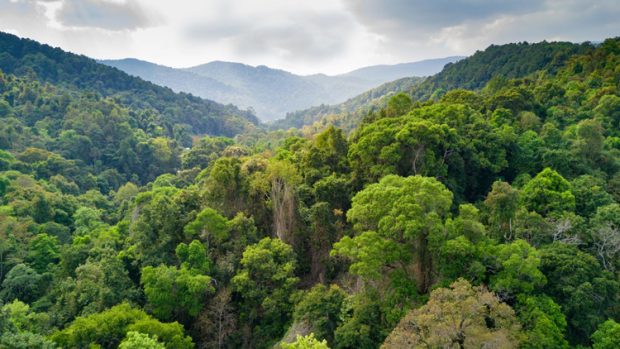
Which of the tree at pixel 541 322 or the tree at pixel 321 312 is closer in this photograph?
the tree at pixel 541 322

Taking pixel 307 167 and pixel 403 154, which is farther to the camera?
pixel 307 167

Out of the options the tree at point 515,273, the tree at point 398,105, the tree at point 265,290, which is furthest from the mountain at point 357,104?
the tree at point 515,273

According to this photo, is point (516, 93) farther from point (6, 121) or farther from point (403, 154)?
point (6, 121)

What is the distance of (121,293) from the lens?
2055 cm

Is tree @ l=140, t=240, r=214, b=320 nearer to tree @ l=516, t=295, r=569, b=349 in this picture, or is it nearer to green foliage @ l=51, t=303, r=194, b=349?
green foliage @ l=51, t=303, r=194, b=349

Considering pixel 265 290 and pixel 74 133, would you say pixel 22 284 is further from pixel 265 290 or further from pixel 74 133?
pixel 74 133

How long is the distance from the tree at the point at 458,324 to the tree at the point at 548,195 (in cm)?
1002

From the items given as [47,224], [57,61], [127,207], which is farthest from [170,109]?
[47,224]

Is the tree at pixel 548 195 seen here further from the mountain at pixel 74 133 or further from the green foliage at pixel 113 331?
the mountain at pixel 74 133

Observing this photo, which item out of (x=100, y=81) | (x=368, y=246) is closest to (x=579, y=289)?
(x=368, y=246)

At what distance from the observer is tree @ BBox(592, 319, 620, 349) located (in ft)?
47.2

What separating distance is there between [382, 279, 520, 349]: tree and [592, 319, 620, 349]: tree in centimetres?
398

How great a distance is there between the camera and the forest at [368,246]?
15.3 metres

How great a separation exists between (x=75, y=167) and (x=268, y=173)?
38.4 meters
